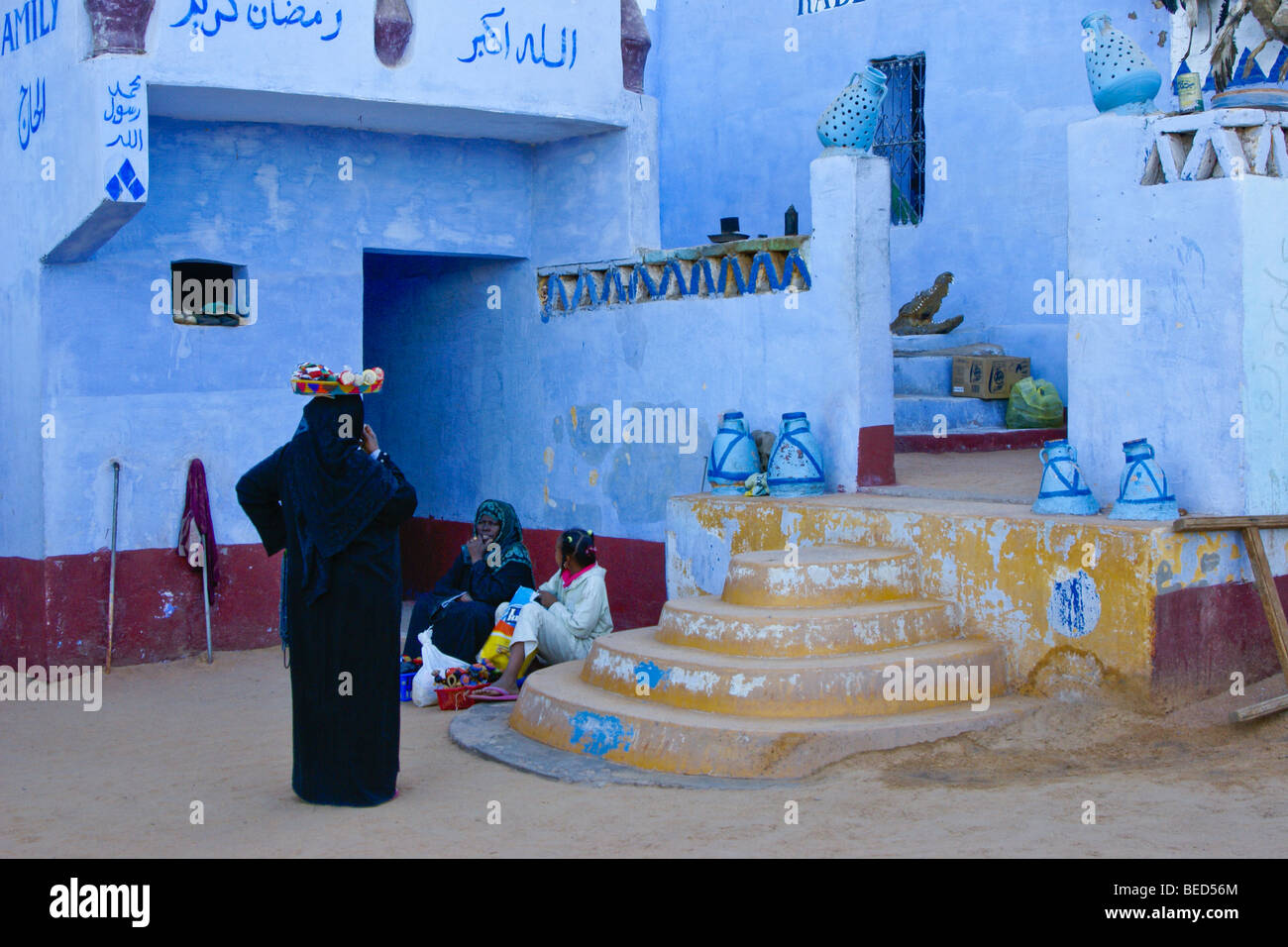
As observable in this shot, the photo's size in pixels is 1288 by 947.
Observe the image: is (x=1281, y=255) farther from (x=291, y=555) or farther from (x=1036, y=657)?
(x=291, y=555)

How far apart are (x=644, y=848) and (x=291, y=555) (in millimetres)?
1819

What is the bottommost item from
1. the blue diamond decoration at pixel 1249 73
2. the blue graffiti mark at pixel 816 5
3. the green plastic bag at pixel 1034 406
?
the green plastic bag at pixel 1034 406

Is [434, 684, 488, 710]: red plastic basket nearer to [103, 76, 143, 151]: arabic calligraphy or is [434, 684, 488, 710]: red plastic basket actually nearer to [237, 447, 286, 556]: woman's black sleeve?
[237, 447, 286, 556]: woman's black sleeve

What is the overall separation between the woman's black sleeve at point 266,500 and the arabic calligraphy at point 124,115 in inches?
122

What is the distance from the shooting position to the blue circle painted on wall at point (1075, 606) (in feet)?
18.7

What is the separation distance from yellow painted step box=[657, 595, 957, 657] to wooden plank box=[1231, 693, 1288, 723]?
1196 mm

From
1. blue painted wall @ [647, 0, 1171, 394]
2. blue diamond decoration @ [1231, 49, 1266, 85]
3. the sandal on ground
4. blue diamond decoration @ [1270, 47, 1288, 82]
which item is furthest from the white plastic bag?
blue diamond decoration @ [1270, 47, 1288, 82]

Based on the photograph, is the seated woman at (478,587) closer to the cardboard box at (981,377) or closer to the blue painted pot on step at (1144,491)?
the blue painted pot on step at (1144,491)

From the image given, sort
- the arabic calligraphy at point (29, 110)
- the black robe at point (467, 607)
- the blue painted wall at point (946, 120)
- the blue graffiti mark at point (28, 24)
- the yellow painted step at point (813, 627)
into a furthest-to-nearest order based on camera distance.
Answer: the blue painted wall at point (946, 120)
the arabic calligraphy at point (29, 110)
the blue graffiti mark at point (28, 24)
the black robe at point (467, 607)
the yellow painted step at point (813, 627)

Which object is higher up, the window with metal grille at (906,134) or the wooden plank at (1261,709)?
the window with metal grille at (906,134)

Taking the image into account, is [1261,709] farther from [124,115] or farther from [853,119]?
[124,115]

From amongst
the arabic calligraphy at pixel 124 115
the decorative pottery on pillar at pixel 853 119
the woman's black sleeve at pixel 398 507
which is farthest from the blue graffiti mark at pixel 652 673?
the arabic calligraphy at pixel 124 115

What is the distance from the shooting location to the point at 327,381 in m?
5.31

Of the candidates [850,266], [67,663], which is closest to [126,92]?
[67,663]
